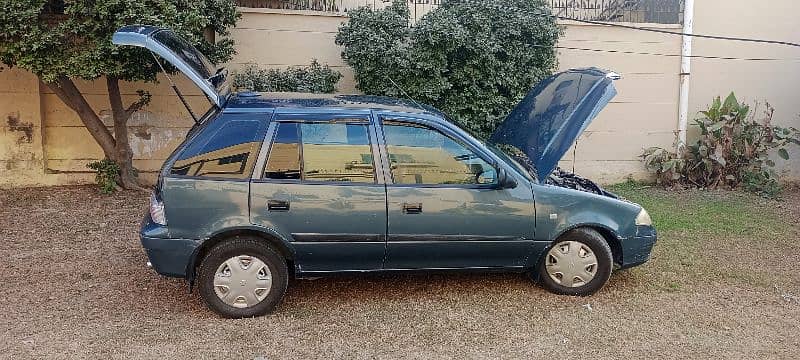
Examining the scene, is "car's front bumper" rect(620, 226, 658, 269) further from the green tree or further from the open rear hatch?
the green tree

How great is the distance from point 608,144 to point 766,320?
4.96m

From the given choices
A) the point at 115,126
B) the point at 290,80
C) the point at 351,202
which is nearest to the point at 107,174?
the point at 115,126

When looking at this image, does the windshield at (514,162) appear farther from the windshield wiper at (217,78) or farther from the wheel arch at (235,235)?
the windshield wiper at (217,78)

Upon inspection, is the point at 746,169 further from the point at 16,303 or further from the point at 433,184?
the point at 16,303

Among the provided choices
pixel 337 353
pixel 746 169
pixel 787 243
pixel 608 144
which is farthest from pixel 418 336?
Result: pixel 746 169

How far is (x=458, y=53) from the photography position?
8297 millimetres

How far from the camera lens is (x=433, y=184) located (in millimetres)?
5016

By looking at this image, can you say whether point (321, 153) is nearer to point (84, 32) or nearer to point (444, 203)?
Answer: point (444, 203)

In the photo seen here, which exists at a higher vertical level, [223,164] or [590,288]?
[223,164]

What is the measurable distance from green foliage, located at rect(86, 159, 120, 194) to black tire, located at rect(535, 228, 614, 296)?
212 inches

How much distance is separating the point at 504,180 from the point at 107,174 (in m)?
5.34

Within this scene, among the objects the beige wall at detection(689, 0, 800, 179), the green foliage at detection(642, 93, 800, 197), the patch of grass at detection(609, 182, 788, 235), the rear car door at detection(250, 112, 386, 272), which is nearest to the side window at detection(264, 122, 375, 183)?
the rear car door at detection(250, 112, 386, 272)

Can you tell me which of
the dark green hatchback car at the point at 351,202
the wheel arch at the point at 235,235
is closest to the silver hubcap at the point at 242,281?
the dark green hatchback car at the point at 351,202

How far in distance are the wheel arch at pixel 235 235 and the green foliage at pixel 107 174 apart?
4.04 meters
